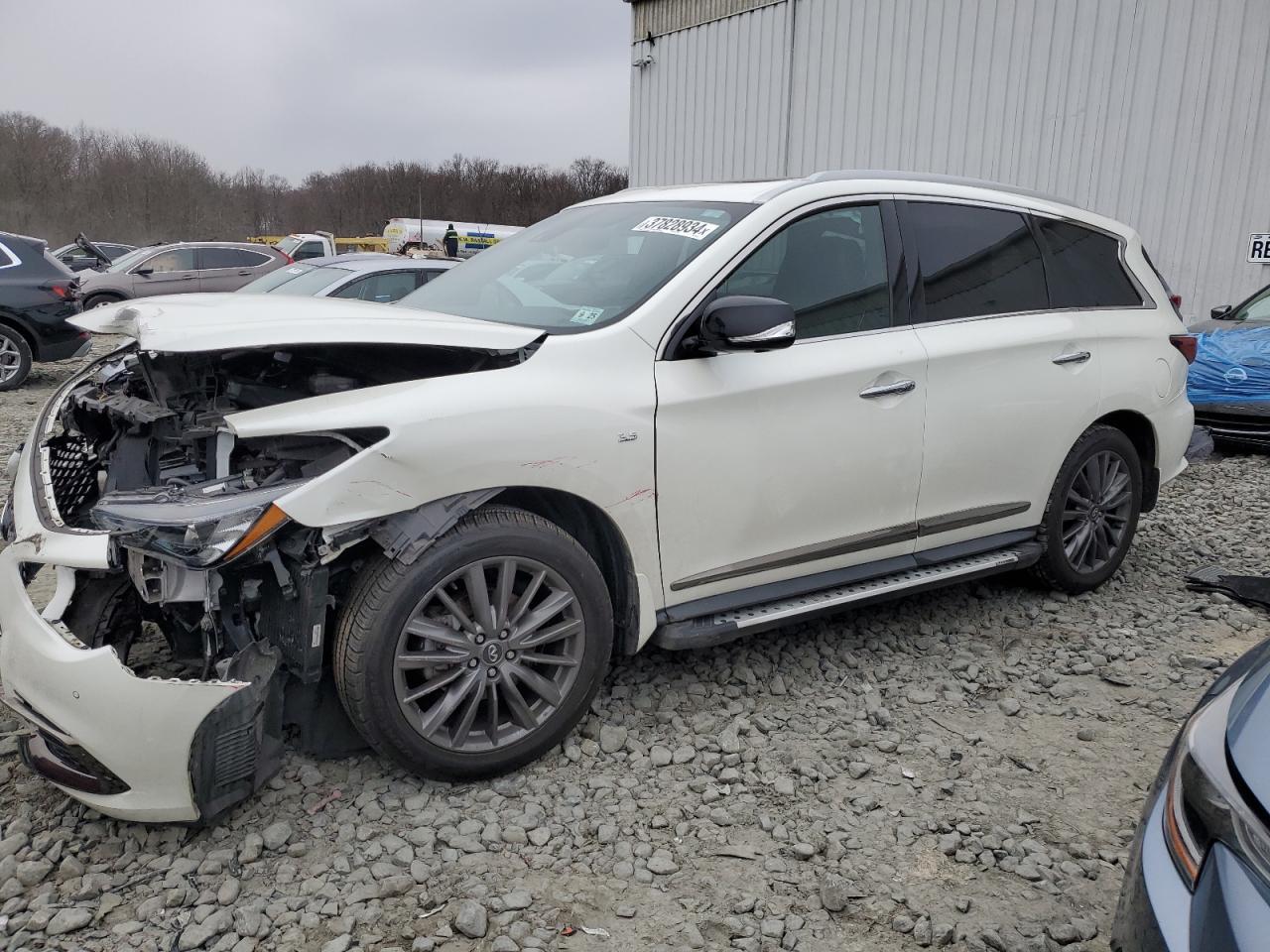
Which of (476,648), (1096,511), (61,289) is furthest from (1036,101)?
(476,648)

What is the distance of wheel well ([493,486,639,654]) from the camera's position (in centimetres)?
293

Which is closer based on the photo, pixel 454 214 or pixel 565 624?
pixel 565 624

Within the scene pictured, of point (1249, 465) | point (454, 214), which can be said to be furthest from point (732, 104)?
point (454, 214)

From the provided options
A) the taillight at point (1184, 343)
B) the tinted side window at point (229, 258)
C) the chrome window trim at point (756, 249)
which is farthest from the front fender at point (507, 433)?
the tinted side window at point (229, 258)

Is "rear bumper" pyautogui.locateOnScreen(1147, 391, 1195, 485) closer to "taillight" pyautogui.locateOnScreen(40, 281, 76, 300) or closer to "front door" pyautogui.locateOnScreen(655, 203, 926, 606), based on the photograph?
"front door" pyautogui.locateOnScreen(655, 203, 926, 606)

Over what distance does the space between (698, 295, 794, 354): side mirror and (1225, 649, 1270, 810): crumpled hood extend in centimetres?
153

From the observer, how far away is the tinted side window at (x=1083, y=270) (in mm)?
4160

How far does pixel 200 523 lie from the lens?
7.55 ft

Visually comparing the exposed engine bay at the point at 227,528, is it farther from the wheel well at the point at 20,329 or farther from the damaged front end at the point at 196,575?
the wheel well at the point at 20,329

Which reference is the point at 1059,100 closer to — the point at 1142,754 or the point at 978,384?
the point at 978,384

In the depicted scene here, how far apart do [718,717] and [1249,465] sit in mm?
6182

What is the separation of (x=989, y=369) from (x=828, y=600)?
3.79 feet

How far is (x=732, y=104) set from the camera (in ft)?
52.5

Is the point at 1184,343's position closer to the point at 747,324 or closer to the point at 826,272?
the point at 826,272
